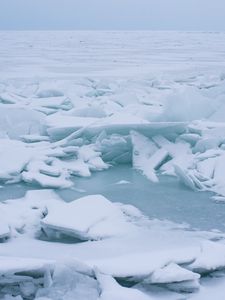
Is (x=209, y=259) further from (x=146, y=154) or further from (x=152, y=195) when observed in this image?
(x=146, y=154)

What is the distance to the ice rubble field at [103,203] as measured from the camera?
2549 mm

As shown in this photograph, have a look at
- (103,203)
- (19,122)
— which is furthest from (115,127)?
(103,203)

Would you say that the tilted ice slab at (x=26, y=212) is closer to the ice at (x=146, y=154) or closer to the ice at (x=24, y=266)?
the ice at (x=24, y=266)

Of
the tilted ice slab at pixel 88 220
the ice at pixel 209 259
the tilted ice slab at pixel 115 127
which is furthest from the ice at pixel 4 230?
the tilted ice slab at pixel 115 127

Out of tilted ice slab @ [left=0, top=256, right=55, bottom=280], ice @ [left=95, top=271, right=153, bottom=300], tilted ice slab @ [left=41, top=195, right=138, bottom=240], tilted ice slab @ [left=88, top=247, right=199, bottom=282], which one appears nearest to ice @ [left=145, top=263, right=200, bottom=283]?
tilted ice slab @ [left=88, top=247, right=199, bottom=282]

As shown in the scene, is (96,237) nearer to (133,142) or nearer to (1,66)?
(133,142)

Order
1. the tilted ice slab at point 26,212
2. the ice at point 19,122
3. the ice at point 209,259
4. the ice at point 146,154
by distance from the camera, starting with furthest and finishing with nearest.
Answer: the ice at point 19,122 → the ice at point 146,154 → the tilted ice slab at point 26,212 → the ice at point 209,259

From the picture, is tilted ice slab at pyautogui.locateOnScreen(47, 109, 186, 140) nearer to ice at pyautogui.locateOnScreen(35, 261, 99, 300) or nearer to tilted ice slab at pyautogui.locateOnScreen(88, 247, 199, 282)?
tilted ice slab at pyautogui.locateOnScreen(88, 247, 199, 282)

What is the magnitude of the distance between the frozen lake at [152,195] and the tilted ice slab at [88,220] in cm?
39

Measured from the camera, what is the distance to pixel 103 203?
374 cm

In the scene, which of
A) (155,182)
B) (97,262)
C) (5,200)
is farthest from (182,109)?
(97,262)

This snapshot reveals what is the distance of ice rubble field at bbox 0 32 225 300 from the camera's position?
2.55 metres

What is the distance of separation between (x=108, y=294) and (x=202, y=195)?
2213 mm

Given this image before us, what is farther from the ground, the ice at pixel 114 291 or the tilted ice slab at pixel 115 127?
the tilted ice slab at pixel 115 127
